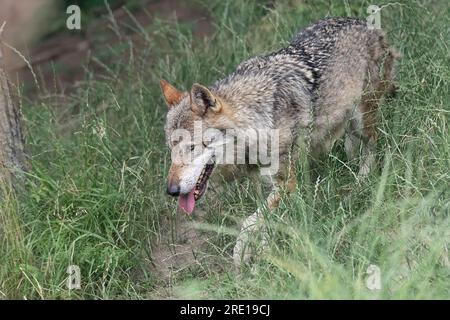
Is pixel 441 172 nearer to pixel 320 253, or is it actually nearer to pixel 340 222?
pixel 340 222

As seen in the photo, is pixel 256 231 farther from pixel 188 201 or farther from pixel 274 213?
pixel 188 201

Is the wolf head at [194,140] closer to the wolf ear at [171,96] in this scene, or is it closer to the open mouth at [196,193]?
the open mouth at [196,193]

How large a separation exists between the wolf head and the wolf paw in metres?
0.42

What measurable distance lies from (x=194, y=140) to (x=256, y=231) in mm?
753

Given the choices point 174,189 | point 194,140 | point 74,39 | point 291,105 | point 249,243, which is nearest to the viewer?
point 249,243

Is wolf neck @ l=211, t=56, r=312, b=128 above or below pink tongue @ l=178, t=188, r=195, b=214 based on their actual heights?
above

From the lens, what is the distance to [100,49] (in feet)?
34.8

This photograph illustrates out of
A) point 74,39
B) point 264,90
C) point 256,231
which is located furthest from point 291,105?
point 74,39

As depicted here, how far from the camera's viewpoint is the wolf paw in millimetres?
5883

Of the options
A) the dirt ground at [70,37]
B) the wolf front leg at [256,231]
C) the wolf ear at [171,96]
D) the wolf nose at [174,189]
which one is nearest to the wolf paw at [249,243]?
the wolf front leg at [256,231]

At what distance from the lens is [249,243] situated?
5.94 meters

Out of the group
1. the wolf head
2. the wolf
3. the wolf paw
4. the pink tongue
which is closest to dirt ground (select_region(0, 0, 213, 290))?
the wolf

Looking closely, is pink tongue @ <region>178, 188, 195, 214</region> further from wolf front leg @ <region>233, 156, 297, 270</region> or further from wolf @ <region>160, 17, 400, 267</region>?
wolf front leg @ <region>233, 156, 297, 270</region>
